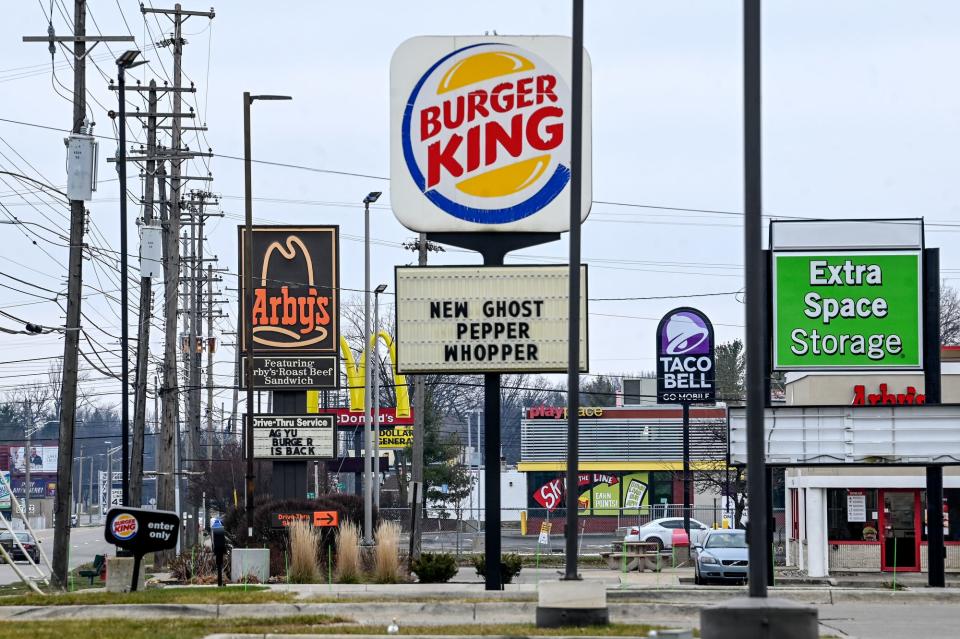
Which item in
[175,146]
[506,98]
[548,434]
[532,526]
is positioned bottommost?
[532,526]

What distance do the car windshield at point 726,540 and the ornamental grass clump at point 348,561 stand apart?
8.69 m

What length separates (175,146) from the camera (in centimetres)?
4759

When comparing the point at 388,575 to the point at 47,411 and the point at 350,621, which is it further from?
the point at 47,411

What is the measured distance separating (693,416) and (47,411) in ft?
419

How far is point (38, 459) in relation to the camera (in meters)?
141

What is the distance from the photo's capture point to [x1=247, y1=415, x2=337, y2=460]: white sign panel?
142ft

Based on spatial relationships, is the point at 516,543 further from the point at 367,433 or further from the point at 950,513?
the point at 950,513

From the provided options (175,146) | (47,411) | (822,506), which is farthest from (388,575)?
(47,411)

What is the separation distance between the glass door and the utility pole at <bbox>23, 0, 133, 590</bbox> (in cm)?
2101

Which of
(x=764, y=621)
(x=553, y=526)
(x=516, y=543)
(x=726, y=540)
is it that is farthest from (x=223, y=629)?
(x=553, y=526)

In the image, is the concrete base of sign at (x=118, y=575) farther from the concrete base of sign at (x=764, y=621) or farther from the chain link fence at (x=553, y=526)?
the chain link fence at (x=553, y=526)

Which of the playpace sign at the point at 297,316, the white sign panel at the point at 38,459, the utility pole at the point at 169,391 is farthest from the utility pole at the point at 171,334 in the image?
the white sign panel at the point at 38,459

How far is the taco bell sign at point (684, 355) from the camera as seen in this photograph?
4366cm

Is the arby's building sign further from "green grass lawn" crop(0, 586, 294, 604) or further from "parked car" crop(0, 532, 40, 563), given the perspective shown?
"parked car" crop(0, 532, 40, 563)
